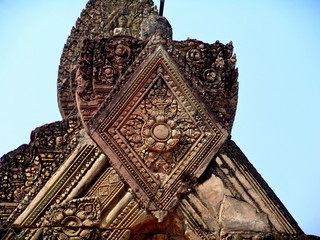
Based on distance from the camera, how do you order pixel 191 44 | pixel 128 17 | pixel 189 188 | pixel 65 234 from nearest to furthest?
pixel 65 234 < pixel 189 188 < pixel 191 44 < pixel 128 17

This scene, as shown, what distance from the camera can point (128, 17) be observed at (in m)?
10.0

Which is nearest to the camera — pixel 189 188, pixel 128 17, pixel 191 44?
pixel 189 188

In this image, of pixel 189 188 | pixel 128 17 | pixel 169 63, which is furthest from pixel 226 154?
pixel 128 17

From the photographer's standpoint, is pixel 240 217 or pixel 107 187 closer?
pixel 107 187

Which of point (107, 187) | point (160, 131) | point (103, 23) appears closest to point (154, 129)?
point (160, 131)

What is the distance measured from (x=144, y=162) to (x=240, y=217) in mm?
1172

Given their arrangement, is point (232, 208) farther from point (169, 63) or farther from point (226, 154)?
point (169, 63)

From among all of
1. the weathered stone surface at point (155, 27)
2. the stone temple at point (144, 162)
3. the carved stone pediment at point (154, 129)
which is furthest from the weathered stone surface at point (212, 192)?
the weathered stone surface at point (155, 27)

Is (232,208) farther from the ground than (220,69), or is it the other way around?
(220,69)

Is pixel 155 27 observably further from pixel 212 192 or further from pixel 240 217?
pixel 240 217

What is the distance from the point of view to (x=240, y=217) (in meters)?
7.12

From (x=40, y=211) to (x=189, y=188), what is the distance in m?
1.58

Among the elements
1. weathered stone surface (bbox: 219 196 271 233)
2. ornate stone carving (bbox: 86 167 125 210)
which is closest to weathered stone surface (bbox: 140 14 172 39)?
ornate stone carving (bbox: 86 167 125 210)

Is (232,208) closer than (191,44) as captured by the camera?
Yes
